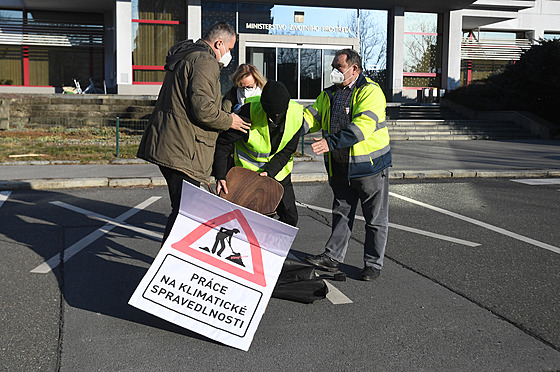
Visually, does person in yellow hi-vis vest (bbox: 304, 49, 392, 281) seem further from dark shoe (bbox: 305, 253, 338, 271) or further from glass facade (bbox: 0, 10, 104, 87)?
glass facade (bbox: 0, 10, 104, 87)

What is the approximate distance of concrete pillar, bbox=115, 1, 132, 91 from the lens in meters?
26.2

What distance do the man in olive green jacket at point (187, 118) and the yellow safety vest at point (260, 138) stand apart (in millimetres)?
295

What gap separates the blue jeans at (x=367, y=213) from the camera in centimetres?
501

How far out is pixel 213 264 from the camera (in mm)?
3867

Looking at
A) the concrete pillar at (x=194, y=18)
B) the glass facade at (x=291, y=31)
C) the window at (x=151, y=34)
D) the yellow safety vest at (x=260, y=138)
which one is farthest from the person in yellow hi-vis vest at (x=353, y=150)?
the window at (x=151, y=34)

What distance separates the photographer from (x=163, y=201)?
28.7 feet

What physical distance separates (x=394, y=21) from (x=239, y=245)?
2730cm

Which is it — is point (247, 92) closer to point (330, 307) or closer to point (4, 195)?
point (330, 307)

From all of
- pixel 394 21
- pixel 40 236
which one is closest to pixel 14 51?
pixel 394 21

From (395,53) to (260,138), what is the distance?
2597 centimetres

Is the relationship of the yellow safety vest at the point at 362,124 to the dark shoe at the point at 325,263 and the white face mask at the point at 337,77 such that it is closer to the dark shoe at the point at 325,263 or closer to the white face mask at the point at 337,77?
the white face mask at the point at 337,77

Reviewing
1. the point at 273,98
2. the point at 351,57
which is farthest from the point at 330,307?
the point at 351,57

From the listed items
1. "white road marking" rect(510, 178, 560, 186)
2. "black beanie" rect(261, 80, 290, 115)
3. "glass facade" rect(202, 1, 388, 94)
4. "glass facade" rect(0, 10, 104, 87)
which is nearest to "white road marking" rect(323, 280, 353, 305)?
"black beanie" rect(261, 80, 290, 115)

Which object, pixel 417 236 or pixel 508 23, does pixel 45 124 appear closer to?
pixel 417 236
